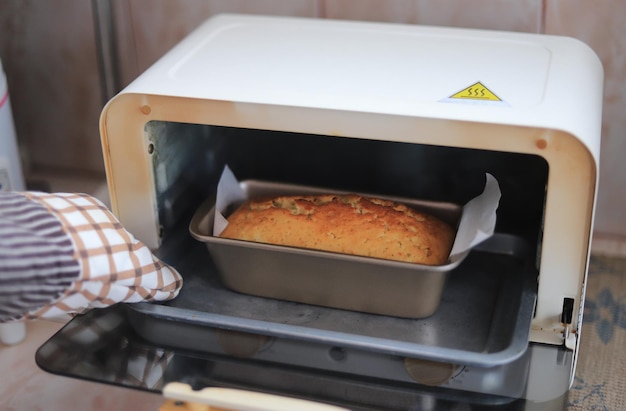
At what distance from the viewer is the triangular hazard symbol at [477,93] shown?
0.69m

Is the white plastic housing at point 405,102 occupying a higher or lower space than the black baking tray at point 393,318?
higher

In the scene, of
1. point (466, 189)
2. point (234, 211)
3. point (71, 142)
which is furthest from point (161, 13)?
point (466, 189)

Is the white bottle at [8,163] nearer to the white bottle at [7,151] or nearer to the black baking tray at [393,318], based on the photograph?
the white bottle at [7,151]

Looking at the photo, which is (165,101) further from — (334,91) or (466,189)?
(466,189)

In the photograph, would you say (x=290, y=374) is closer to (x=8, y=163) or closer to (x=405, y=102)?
(x=405, y=102)

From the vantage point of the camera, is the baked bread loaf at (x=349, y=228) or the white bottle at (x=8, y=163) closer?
the baked bread loaf at (x=349, y=228)

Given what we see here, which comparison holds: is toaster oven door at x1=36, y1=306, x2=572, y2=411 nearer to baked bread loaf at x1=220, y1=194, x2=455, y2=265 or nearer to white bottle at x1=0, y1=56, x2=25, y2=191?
baked bread loaf at x1=220, y1=194, x2=455, y2=265

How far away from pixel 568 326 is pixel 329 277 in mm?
221

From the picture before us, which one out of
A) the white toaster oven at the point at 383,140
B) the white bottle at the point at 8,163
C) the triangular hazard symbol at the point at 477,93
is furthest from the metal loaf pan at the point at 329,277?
the white bottle at the point at 8,163

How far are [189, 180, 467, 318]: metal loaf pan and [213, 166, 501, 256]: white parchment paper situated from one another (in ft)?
0.07

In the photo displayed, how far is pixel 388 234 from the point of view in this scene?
752 millimetres

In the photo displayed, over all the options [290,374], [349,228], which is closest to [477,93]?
[349,228]

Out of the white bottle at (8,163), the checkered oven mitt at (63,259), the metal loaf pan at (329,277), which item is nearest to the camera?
the checkered oven mitt at (63,259)

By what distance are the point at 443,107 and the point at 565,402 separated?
0.28 m
